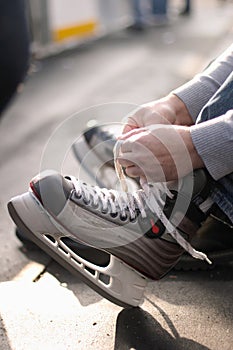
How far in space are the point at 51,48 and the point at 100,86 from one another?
0.77 m

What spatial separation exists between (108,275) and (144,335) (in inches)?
4.3

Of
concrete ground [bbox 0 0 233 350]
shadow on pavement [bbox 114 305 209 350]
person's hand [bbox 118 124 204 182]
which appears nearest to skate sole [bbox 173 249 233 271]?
concrete ground [bbox 0 0 233 350]

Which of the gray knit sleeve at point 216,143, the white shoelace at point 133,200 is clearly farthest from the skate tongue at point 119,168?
the gray knit sleeve at point 216,143

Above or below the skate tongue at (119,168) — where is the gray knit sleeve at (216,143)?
above

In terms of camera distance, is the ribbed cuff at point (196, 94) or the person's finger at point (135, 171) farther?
the ribbed cuff at point (196, 94)

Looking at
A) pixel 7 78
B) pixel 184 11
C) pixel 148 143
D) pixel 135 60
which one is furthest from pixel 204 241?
pixel 184 11

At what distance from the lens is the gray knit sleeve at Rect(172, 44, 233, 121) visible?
971 mm

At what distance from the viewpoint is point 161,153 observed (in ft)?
2.64

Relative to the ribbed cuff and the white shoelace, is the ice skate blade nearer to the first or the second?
the white shoelace

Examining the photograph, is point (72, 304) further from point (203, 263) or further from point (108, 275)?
point (203, 263)

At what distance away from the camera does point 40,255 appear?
1092 mm

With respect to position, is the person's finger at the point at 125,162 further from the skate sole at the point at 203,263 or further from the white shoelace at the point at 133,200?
the skate sole at the point at 203,263

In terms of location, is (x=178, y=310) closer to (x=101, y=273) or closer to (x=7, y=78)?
(x=101, y=273)

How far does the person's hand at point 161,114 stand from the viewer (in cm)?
93
